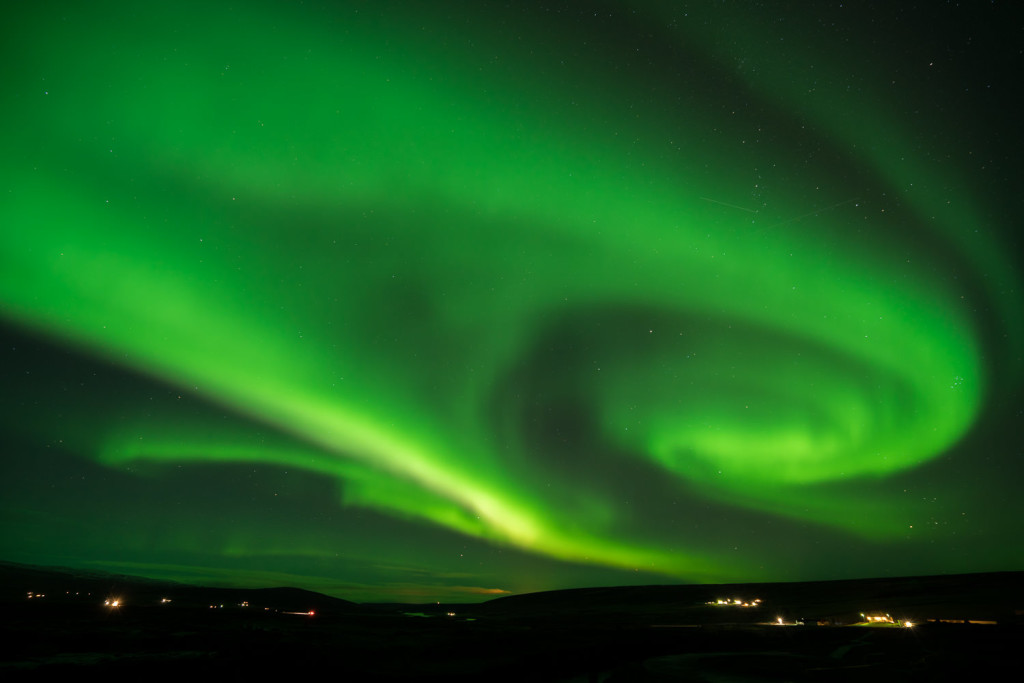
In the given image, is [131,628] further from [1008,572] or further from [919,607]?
[1008,572]

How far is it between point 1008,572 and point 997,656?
6555 inches

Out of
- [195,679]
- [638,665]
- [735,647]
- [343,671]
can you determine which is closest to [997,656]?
[735,647]

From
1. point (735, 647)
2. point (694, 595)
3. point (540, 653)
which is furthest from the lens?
point (694, 595)

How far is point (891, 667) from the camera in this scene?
31.4 m

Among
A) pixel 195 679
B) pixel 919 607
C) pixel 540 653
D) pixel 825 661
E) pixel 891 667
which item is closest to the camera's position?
pixel 195 679

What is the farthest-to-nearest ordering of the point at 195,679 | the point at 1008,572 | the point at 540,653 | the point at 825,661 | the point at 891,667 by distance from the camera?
the point at 1008,572, the point at 540,653, the point at 825,661, the point at 891,667, the point at 195,679

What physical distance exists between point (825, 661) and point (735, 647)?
12.1m

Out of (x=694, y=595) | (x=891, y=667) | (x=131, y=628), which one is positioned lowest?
(x=694, y=595)

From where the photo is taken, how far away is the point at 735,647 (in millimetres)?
45156

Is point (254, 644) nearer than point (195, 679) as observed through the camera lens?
No

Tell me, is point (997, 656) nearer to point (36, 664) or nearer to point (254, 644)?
point (254, 644)

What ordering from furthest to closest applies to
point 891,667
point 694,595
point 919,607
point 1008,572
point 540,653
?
1. point 694,595
2. point 1008,572
3. point 919,607
4. point 540,653
5. point 891,667

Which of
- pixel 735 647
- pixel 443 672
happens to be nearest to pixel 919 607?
pixel 735 647

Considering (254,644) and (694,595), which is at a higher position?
(254,644)
